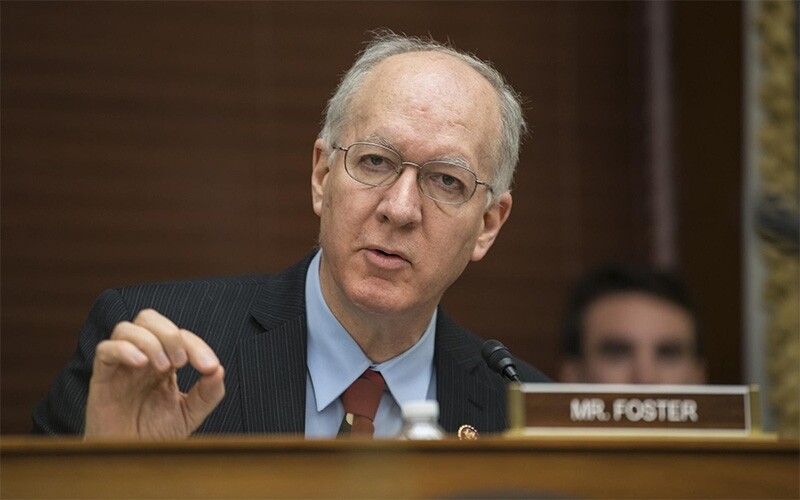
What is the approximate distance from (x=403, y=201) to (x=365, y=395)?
412mm

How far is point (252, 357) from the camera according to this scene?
8.36ft

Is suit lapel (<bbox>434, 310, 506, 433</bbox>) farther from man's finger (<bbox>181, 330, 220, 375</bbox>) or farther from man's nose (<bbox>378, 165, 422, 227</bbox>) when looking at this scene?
man's finger (<bbox>181, 330, 220, 375</bbox>)

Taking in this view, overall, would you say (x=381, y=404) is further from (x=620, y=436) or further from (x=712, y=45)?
(x=712, y=45)

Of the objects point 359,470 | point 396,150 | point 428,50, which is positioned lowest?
point 359,470

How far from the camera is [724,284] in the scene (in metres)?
4.50

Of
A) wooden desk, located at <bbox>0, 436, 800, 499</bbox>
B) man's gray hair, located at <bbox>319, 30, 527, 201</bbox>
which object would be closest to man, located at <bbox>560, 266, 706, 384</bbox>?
man's gray hair, located at <bbox>319, 30, 527, 201</bbox>

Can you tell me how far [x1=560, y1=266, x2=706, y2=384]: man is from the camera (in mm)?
3836

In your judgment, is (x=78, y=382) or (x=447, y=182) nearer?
(x=78, y=382)

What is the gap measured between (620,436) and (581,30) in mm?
3549

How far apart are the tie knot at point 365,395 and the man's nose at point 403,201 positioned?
33cm

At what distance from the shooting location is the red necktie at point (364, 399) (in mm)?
2471

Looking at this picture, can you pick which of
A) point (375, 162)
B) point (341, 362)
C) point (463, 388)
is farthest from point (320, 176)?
point (463, 388)

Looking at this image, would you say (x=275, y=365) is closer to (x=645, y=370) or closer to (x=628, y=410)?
(x=628, y=410)

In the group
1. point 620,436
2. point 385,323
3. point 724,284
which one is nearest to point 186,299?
point 385,323
